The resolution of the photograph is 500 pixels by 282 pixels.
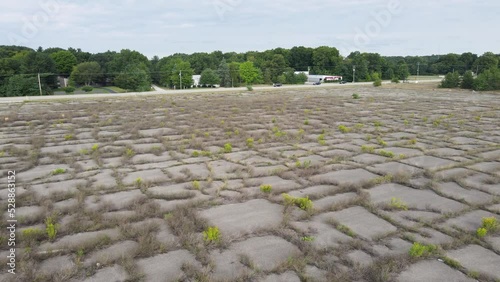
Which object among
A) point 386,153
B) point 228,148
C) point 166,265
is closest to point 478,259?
point 166,265

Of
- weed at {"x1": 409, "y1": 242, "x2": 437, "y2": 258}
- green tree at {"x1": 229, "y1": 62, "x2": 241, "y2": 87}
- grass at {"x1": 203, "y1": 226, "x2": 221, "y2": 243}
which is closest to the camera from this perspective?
weed at {"x1": 409, "y1": 242, "x2": 437, "y2": 258}

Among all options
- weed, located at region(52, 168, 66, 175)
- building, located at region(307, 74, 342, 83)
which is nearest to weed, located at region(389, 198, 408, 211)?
weed, located at region(52, 168, 66, 175)

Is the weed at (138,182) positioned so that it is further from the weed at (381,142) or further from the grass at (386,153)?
the weed at (381,142)

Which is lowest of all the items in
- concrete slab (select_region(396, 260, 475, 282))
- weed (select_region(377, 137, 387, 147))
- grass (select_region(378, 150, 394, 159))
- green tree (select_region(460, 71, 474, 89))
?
concrete slab (select_region(396, 260, 475, 282))

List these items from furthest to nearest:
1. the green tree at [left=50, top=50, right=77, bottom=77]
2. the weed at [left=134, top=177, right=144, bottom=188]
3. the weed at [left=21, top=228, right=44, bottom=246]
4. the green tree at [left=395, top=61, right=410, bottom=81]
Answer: the green tree at [left=395, top=61, right=410, bottom=81], the green tree at [left=50, top=50, right=77, bottom=77], the weed at [left=134, top=177, right=144, bottom=188], the weed at [left=21, top=228, right=44, bottom=246]

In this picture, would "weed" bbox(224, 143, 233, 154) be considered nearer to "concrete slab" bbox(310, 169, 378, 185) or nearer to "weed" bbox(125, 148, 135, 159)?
"weed" bbox(125, 148, 135, 159)

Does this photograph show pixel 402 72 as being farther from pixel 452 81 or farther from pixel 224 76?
pixel 224 76
